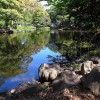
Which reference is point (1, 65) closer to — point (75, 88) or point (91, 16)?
point (91, 16)

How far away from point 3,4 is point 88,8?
159 ft

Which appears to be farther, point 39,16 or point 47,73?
point 39,16

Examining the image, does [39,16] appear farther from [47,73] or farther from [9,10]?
[47,73]

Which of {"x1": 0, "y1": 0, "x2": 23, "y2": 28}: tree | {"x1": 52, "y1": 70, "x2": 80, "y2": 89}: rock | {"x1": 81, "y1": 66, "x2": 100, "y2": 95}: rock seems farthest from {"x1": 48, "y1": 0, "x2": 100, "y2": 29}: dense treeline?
{"x1": 0, "y1": 0, "x2": 23, "y2": 28}: tree

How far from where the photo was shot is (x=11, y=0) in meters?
58.6

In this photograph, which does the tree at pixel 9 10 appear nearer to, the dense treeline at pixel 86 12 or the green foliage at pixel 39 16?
the green foliage at pixel 39 16

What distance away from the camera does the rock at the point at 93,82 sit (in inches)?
325

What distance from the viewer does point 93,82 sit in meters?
8.41

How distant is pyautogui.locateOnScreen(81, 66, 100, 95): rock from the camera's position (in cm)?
825

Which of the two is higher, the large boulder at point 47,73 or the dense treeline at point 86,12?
the dense treeline at point 86,12

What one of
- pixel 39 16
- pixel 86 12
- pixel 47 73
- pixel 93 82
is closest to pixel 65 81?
pixel 93 82

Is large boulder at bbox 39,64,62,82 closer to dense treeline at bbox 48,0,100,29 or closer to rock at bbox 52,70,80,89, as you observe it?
rock at bbox 52,70,80,89

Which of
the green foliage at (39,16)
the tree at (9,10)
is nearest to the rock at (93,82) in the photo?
the tree at (9,10)

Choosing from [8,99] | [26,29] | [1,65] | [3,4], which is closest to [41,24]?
[26,29]
